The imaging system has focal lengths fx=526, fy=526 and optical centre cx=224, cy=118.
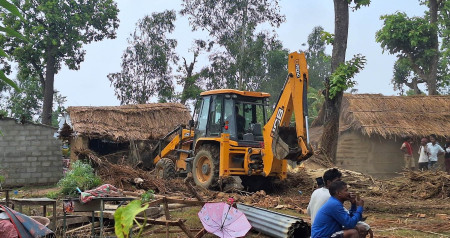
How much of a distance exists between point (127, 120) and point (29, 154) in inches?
145

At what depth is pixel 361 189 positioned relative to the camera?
13.4 m

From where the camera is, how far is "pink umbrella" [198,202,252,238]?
6.75 metres

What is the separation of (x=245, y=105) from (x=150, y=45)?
1983 cm

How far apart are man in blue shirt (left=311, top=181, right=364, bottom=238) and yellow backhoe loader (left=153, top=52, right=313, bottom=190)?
6167 mm

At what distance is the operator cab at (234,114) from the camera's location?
13.5 meters

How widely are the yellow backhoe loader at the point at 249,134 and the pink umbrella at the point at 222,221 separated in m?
5.20

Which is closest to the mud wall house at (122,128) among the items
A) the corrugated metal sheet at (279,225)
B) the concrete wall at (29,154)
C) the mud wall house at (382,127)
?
the concrete wall at (29,154)

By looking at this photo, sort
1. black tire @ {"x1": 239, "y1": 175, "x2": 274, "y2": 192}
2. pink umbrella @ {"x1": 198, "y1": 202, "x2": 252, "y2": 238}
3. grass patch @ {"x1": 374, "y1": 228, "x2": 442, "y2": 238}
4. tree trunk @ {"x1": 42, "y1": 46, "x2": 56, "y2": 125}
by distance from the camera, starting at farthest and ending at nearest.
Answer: tree trunk @ {"x1": 42, "y1": 46, "x2": 56, "y2": 125}, black tire @ {"x1": 239, "y1": 175, "x2": 274, "y2": 192}, grass patch @ {"x1": 374, "y1": 228, "x2": 442, "y2": 238}, pink umbrella @ {"x1": 198, "y1": 202, "x2": 252, "y2": 238}

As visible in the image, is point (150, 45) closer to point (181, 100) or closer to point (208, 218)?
point (181, 100)

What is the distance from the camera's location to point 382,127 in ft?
66.8

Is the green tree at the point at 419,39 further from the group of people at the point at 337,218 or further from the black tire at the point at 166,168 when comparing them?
the group of people at the point at 337,218

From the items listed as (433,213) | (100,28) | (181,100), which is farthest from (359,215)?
(100,28)

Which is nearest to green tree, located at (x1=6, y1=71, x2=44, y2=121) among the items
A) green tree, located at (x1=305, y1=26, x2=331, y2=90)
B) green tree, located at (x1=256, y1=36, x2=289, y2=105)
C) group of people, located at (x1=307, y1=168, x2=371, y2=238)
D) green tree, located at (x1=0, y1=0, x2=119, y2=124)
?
green tree, located at (x1=0, y1=0, x2=119, y2=124)

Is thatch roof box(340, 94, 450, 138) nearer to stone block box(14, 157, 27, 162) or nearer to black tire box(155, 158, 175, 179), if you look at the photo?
black tire box(155, 158, 175, 179)
